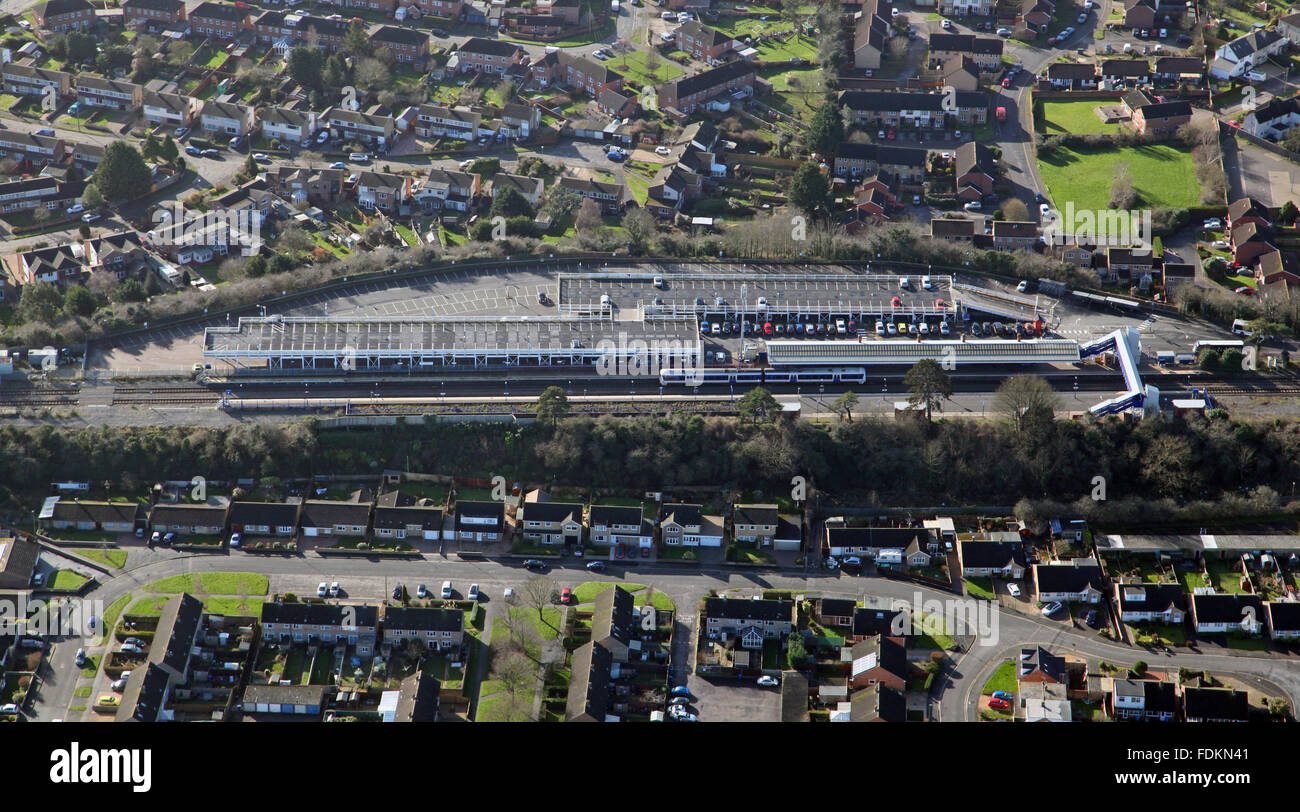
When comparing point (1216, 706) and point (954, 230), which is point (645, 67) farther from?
point (1216, 706)

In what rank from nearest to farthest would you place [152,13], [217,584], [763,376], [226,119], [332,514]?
1. [217,584]
2. [332,514]
3. [763,376]
4. [226,119]
5. [152,13]

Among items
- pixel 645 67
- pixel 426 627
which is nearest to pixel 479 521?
pixel 426 627

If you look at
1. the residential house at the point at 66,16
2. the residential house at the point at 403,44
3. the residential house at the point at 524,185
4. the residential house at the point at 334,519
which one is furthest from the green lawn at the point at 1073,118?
the residential house at the point at 66,16

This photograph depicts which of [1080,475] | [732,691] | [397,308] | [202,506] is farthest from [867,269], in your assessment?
[202,506]

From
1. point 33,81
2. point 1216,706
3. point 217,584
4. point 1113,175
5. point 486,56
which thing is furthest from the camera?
point 486,56

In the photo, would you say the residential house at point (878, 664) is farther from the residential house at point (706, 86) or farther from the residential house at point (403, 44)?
the residential house at point (403, 44)

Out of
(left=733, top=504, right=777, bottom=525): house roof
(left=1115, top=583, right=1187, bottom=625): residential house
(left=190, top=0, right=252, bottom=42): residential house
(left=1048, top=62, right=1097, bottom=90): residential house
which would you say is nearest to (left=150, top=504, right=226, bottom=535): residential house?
(left=733, top=504, right=777, bottom=525): house roof
